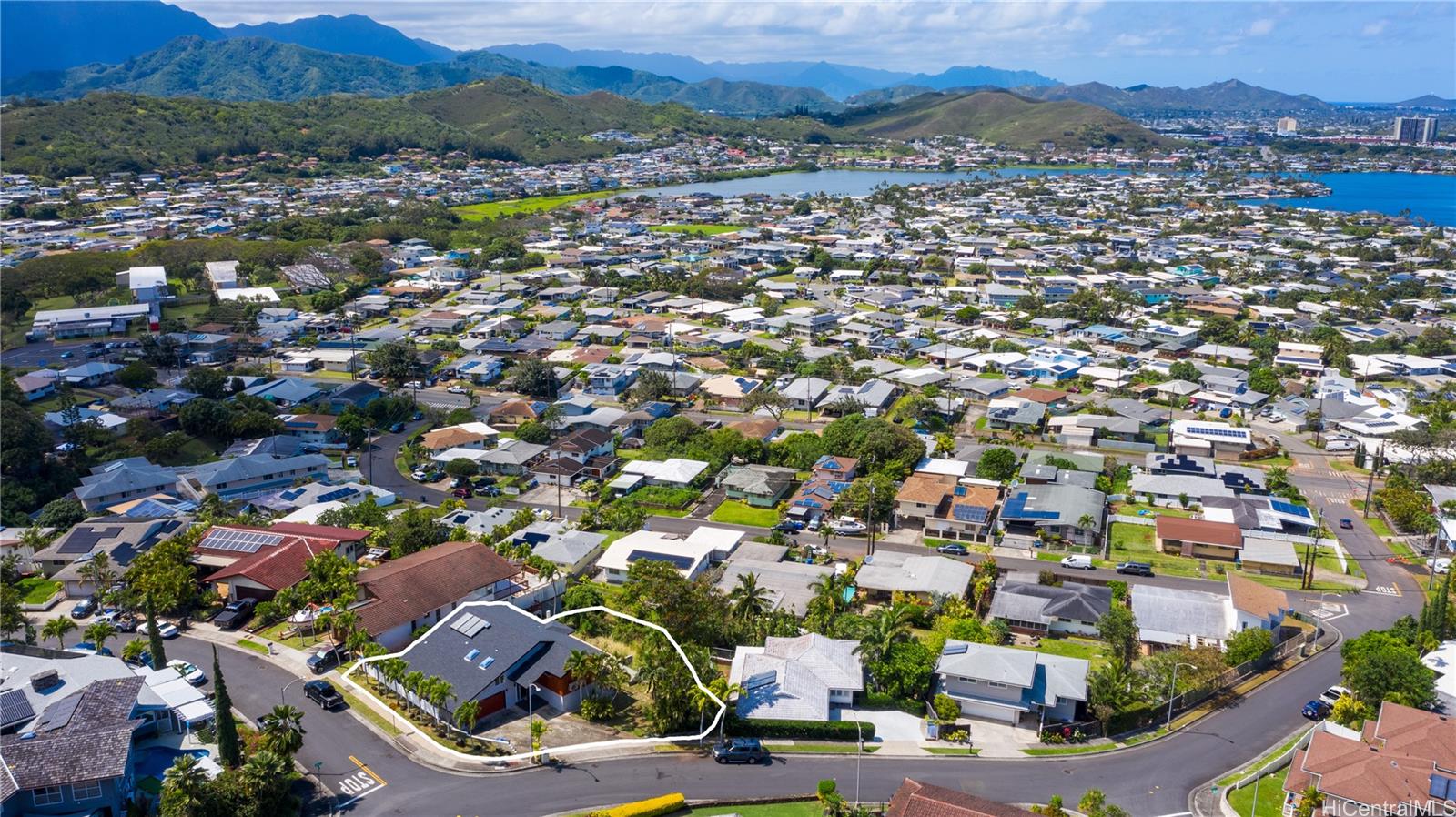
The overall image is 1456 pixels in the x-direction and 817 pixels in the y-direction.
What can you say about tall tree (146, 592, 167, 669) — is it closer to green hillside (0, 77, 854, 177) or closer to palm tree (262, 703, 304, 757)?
palm tree (262, 703, 304, 757)

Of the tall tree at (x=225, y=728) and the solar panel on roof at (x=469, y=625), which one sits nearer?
the tall tree at (x=225, y=728)

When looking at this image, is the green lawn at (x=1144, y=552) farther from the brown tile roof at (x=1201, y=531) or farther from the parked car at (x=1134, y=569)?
the brown tile roof at (x=1201, y=531)

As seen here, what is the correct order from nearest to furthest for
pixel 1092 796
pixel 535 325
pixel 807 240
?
pixel 1092 796
pixel 535 325
pixel 807 240

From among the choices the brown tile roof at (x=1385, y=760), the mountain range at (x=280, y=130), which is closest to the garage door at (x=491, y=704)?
the brown tile roof at (x=1385, y=760)

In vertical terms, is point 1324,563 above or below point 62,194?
below

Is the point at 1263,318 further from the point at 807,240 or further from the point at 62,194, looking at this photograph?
the point at 62,194

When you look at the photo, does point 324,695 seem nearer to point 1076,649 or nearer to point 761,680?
point 761,680

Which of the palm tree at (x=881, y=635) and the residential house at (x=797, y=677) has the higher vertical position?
the palm tree at (x=881, y=635)

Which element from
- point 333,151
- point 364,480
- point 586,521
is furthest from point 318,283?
point 333,151
